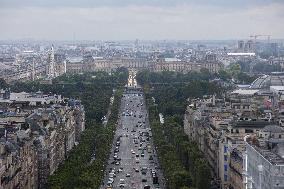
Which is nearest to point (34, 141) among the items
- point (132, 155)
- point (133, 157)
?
point (133, 157)

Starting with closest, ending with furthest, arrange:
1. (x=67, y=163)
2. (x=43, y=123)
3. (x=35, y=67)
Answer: (x=67, y=163), (x=43, y=123), (x=35, y=67)

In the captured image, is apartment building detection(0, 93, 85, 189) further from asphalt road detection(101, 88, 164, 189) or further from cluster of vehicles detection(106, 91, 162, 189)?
cluster of vehicles detection(106, 91, 162, 189)

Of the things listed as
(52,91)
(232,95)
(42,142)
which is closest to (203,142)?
(42,142)

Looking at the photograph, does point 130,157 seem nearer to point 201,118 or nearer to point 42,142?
point 201,118

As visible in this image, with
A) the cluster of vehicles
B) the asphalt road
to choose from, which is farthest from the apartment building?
the cluster of vehicles

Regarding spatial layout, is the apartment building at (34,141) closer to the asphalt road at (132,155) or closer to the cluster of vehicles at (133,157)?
the asphalt road at (132,155)

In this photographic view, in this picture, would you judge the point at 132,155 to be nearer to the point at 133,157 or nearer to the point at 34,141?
the point at 133,157

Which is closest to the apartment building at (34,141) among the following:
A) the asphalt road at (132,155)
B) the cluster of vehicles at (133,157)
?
the asphalt road at (132,155)

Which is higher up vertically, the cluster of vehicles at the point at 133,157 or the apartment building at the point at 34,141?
the apartment building at the point at 34,141
